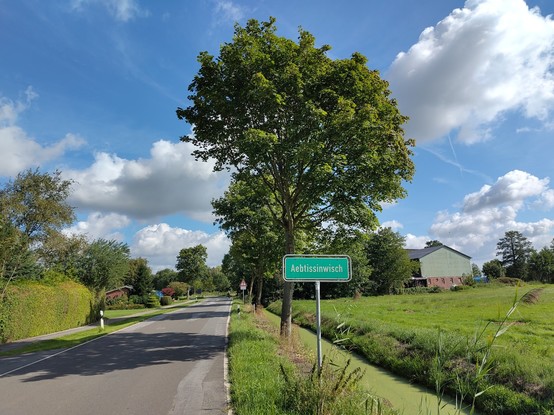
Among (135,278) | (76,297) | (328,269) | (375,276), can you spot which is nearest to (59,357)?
(328,269)

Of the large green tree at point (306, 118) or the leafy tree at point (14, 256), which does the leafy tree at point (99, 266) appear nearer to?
the leafy tree at point (14, 256)

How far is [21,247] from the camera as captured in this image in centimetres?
2369

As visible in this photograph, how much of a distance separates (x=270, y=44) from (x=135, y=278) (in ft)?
250

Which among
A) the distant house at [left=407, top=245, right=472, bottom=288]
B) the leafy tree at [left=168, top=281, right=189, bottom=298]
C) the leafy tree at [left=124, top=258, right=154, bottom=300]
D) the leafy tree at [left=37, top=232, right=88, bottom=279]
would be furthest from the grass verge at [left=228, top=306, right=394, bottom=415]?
the leafy tree at [left=168, top=281, right=189, bottom=298]

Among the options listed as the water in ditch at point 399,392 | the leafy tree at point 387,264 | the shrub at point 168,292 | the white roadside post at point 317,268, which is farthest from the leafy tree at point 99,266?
the shrub at point 168,292

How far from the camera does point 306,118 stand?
1241cm

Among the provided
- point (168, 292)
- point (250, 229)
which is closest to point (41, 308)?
point (250, 229)

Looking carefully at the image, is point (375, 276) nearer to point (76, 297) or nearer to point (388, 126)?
point (76, 297)

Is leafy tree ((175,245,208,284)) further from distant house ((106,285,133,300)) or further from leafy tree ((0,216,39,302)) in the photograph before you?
leafy tree ((0,216,39,302))

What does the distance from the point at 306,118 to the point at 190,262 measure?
94259mm

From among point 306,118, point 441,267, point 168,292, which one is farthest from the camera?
point 441,267

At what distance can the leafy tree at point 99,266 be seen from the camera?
33.1 metres

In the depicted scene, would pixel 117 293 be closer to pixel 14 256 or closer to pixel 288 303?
pixel 14 256

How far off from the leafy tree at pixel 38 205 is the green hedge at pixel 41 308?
156 inches
